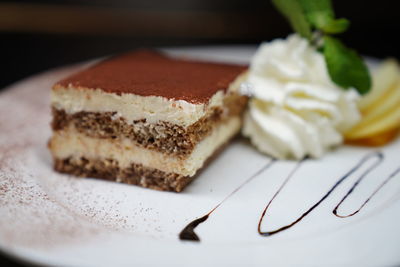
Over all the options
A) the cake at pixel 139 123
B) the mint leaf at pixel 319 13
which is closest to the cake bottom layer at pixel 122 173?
the cake at pixel 139 123

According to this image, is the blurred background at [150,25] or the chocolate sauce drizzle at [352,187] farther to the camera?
the blurred background at [150,25]

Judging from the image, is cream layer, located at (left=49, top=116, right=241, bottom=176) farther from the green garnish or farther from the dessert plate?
the green garnish

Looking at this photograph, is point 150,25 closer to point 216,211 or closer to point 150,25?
point 150,25

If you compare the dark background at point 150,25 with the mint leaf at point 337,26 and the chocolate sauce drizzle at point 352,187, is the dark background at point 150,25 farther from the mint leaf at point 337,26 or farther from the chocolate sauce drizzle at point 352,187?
the chocolate sauce drizzle at point 352,187

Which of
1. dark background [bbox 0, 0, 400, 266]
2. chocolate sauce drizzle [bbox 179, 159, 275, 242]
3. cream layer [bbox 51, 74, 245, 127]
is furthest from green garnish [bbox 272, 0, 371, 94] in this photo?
dark background [bbox 0, 0, 400, 266]

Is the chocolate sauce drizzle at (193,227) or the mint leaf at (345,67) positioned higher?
the mint leaf at (345,67)

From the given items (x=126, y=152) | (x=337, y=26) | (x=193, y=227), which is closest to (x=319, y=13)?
(x=337, y=26)

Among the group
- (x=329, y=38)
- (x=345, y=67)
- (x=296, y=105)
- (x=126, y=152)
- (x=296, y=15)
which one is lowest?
(x=126, y=152)
